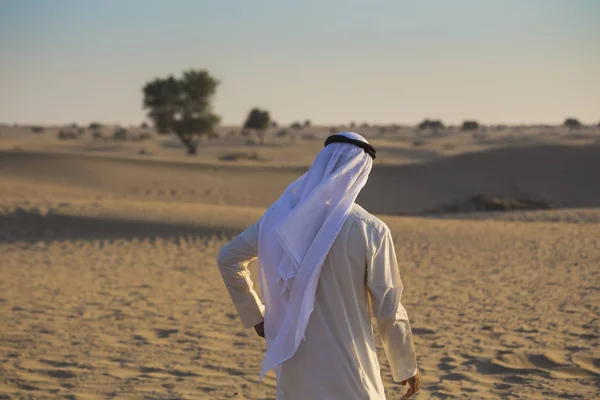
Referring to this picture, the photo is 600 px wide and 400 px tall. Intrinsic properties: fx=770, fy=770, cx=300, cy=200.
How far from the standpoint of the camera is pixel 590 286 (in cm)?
1072

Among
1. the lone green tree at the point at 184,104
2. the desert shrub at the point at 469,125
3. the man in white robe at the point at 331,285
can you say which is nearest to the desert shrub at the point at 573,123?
the desert shrub at the point at 469,125

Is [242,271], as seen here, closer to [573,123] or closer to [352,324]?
[352,324]

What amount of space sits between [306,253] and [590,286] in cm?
855

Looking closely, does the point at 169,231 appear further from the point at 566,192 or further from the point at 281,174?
the point at 566,192

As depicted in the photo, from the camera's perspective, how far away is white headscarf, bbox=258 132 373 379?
10.5 feet

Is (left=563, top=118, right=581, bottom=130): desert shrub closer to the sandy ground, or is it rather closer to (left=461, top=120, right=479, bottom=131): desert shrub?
(left=461, top=120, right=479, bottom=131): desert shrub

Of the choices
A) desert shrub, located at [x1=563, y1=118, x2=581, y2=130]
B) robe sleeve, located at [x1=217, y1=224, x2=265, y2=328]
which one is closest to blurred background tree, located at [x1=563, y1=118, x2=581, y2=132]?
desert shrub, located at [x1=563, y1=118, x2=581, y2=130]

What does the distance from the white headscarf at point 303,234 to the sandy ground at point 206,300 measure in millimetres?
2748

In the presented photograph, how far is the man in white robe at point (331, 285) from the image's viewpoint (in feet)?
10.6

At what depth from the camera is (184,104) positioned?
160ft

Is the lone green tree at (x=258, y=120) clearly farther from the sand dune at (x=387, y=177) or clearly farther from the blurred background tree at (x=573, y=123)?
the blurred background tree at (x=573, y=123)

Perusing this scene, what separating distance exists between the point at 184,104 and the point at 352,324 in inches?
1832

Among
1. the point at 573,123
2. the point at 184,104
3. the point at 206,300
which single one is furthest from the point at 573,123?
the point at 206,300

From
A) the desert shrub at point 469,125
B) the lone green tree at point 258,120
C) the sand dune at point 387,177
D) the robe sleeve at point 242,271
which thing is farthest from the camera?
the desert shrub at point 469,125
